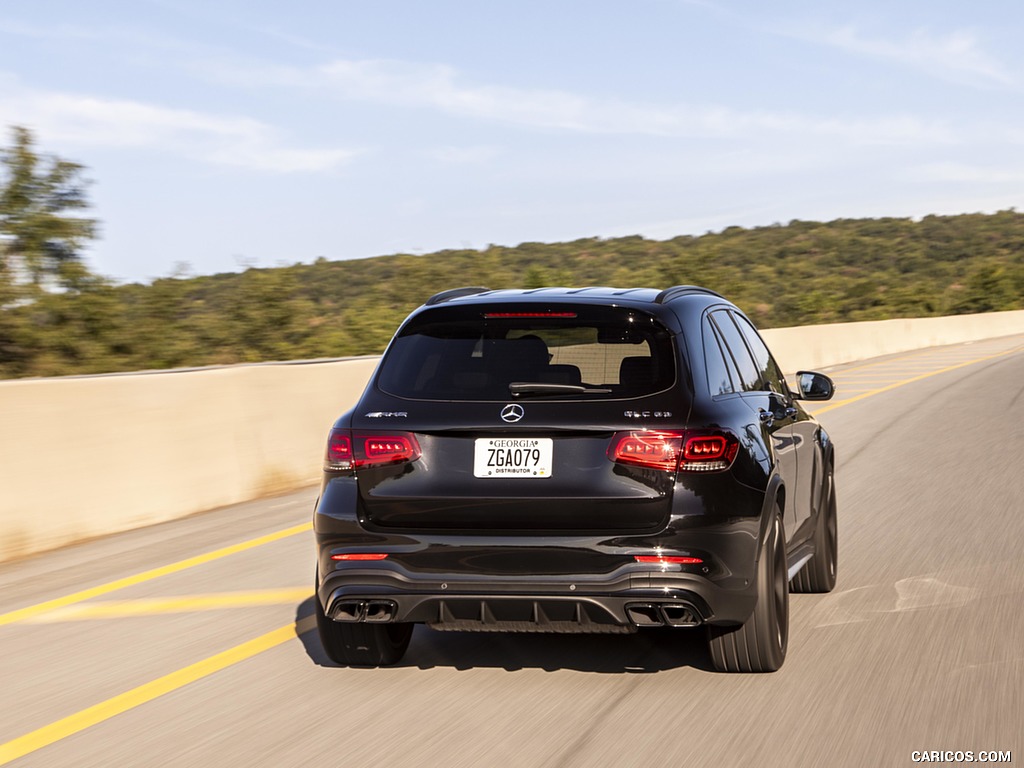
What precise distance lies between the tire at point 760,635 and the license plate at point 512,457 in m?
0.99

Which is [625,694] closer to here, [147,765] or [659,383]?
[659,383]

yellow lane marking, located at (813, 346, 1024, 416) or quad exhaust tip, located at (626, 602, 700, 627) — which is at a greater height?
quad exhaust tip, located at (626, 602, 700, 627)

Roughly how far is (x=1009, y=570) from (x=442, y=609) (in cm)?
399

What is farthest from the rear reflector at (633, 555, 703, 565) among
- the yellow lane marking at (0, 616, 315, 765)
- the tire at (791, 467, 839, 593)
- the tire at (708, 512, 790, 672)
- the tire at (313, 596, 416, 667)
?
the tire at (791, 467, 839, 593)

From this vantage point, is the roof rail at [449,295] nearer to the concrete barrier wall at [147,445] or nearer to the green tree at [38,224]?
the concrete barrier wall at [147,445]

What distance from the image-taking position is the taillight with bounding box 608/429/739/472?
5.23 metres

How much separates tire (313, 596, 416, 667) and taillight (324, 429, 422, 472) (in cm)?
71

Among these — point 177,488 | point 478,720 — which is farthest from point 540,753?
point 177,488

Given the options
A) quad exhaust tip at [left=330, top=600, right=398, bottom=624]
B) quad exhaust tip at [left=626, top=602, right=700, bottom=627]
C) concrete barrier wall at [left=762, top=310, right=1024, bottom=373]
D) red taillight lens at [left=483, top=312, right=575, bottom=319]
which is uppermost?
red taillight lens at [left=483, top=312, right=575, bottom=319]

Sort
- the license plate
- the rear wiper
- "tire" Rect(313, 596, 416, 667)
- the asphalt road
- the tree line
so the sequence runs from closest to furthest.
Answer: the asphalt road → the license plate → the rear wiper → "tire" Rect(313, 596, 416, 667) → the tree line

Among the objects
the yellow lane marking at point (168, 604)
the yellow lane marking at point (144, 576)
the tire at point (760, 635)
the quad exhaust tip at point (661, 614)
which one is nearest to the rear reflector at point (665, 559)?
the quad exhaust tip at point (661, 614)

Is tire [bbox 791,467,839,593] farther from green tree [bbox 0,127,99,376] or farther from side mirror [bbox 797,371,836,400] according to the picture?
green tree [bbox 0,127,99,376]

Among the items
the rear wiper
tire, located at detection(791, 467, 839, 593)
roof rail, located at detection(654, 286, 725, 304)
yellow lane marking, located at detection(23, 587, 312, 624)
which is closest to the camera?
the rear wiper

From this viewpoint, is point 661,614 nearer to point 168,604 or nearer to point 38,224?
point 168,604
